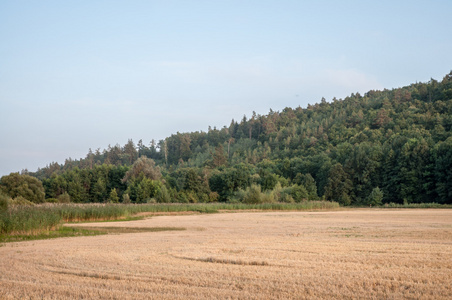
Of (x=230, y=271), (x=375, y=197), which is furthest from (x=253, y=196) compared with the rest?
(x=230, y=271)

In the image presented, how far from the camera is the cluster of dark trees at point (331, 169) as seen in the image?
81188 millimetres

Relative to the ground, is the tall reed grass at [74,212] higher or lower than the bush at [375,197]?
higher

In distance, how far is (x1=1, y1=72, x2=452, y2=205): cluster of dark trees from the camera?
81.2 meters

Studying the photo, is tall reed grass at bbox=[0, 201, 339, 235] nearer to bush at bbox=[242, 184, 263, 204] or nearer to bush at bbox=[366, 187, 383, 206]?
bush at bbox=[242, 184, 263, 204]

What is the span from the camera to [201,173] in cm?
9725

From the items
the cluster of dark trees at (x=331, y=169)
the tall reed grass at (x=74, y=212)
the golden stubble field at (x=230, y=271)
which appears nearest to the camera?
the golden stubble field at (x=230, y=271)

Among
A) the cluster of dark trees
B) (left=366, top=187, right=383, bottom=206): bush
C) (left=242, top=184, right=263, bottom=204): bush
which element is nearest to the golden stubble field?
(left=242, top=184, right=263, bottom=204): bush

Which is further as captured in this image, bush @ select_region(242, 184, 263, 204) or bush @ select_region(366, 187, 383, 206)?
bush @ select_region(366, 187, 383, 206)

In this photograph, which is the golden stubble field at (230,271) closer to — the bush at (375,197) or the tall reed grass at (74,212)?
the tall reed grass at (74,212)

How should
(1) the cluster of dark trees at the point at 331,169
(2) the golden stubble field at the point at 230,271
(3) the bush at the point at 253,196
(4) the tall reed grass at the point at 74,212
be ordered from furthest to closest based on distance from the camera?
(1) the cluster of dark trees at the point at 331,169 < (3) the bush at the point at 253,196 < (4) the tall reed grass at the point at 74,212 < (2) the golden stubble field at the point at 230,271

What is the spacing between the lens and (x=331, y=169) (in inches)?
3735

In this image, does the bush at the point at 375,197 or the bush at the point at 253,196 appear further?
the bush at the point at 375,197

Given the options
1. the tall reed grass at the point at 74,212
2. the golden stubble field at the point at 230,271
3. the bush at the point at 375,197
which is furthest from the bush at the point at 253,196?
the golden stubble field at the point at 230,271

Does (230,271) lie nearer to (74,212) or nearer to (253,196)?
(74,212)
